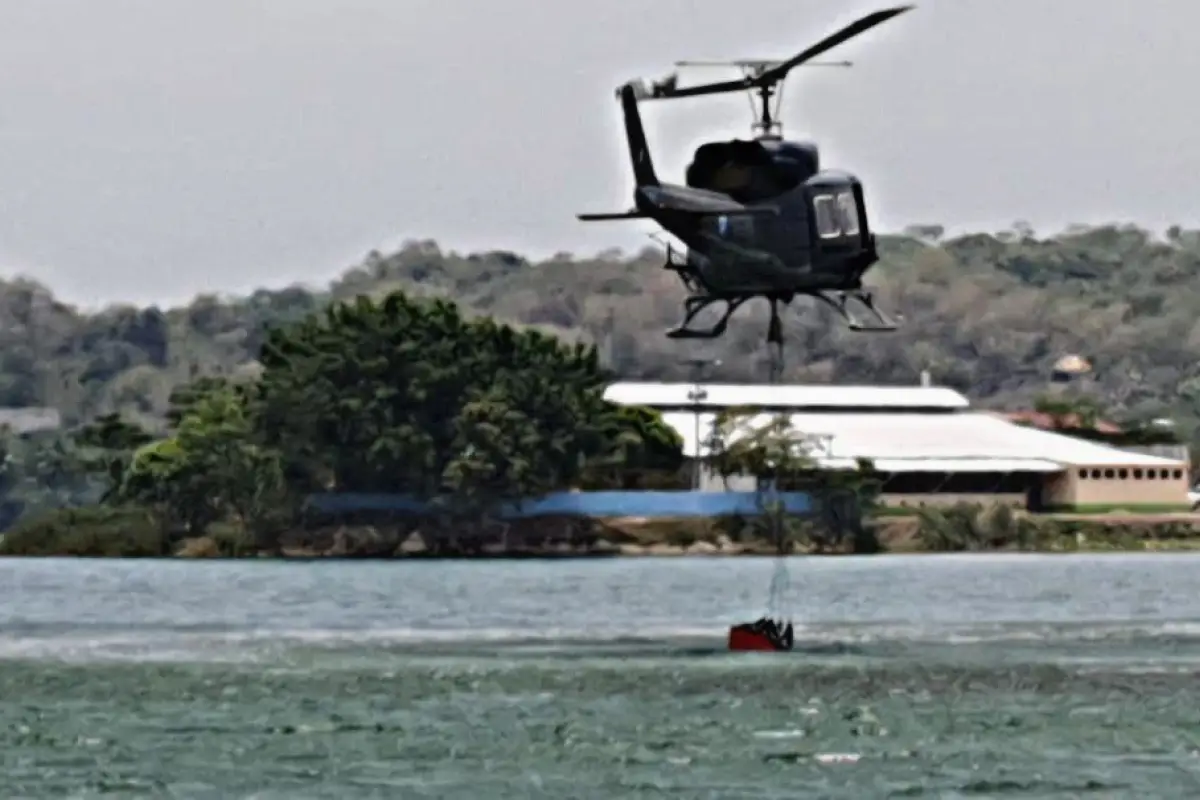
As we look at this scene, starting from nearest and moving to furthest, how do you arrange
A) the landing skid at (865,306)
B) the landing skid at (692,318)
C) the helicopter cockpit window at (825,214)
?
1. the landing skid at (865,306)
2. the landing skid at (692,318)
3. the helicopter cockpit window at (825,214)

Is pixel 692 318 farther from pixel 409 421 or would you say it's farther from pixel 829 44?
pixel 409 421

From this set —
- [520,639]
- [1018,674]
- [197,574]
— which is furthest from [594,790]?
[197,574]

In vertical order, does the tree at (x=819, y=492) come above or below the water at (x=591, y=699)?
above

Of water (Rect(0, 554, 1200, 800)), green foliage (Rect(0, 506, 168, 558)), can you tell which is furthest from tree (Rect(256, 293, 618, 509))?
water (Rect(0, 554, 1200, 800))

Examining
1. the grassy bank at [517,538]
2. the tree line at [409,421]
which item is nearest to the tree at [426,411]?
the tree line at [409,421]

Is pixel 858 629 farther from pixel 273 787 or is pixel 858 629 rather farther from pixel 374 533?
pixel 374 533

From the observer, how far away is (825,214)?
73.4 meters

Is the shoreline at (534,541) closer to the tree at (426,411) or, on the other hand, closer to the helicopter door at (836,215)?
the tree at (426,411)

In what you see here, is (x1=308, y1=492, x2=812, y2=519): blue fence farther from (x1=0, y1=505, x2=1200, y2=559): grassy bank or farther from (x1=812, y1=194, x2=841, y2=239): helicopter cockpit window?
(x1=812, y1=194, x2=841, y2=239): helicopter cockpit window

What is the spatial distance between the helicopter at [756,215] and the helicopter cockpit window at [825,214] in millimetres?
20

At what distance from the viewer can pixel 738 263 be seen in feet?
240

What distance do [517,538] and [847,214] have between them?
113 m

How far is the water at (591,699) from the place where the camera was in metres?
55.8

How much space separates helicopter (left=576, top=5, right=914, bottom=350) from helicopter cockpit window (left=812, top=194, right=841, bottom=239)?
0.07 feet
